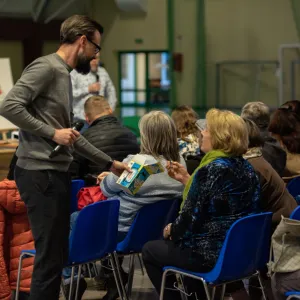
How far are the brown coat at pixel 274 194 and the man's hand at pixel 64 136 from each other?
4.18 feet

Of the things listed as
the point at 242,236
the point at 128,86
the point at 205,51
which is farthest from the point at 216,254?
the point at 128,86

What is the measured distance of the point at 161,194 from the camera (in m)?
4.00

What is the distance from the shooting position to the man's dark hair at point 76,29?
3.27 meters

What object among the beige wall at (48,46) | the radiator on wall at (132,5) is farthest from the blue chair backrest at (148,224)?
the beige wall at (48,46)

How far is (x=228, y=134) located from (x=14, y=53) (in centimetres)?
782

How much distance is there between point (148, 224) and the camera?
157 inches

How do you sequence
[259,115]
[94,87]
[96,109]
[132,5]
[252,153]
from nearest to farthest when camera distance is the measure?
[252,153], [96,109], [259,115], [94,87], [132,5]

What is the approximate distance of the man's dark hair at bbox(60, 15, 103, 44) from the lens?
3.27 meters

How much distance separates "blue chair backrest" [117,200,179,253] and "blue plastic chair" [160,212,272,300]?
490mm

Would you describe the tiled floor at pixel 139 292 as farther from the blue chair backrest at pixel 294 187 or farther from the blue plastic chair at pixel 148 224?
the blue chair backrest at pixel 294 187

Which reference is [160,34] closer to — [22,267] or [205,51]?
[205,51]

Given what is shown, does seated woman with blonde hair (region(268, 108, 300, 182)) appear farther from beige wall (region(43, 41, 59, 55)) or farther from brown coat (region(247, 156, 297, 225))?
beige wall (region(43, 41, 59, 55))

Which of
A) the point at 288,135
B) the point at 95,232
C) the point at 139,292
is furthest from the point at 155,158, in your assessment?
the point at 288,135

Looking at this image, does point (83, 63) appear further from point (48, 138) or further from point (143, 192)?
point (143, 192)
